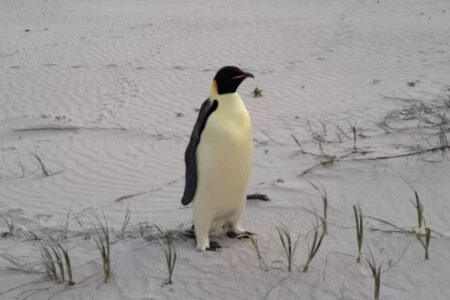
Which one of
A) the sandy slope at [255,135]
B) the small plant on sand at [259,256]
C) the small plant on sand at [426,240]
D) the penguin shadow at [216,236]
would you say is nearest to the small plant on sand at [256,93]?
the sandy slope at [255,135]

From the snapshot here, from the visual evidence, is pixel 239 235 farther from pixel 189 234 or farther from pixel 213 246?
pixel 189 234

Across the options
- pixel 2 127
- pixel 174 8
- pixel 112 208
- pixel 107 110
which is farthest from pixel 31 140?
pixel 174 8

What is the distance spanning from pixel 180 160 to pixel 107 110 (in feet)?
7.43

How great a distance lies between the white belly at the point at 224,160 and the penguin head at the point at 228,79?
6 centimetres

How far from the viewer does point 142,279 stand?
298 cm

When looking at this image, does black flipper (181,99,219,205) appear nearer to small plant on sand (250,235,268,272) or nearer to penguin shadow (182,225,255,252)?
penguin shadow (182,225,255,252)

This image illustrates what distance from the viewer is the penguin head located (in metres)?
2.99

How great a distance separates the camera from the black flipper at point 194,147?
307 cm

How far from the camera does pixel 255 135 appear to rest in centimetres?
612

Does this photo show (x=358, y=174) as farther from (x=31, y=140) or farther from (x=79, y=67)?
(x=79, y=67)

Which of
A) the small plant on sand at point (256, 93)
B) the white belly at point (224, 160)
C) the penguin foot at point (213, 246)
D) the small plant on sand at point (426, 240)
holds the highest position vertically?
the white belly at point (224, 160)

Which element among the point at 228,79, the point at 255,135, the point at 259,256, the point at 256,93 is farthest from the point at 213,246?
the point at 256,93

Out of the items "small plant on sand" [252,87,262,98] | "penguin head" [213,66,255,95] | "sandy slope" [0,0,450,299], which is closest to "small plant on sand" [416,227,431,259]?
"sandy slope" [0,0,450,299]

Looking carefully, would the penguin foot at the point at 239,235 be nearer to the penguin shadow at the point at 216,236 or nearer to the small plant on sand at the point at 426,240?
the penguin shadow at the point at 216,236
